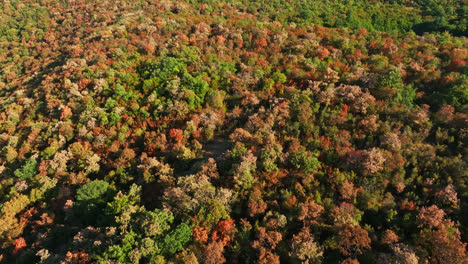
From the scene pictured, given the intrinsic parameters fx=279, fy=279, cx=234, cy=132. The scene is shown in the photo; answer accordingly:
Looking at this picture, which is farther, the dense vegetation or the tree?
the dense vegetation

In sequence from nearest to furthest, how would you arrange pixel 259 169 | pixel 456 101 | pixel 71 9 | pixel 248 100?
pixel 259 169 → pixel 456 101 → pixel 248 100 → pixel 71 9

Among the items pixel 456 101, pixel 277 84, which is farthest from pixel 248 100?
pixel 456 101

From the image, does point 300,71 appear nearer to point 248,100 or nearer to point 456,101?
point 248,100

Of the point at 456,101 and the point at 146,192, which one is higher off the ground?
the point at 456,101

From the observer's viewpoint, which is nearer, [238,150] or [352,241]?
[352,241]

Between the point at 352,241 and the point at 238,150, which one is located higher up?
the point at 352,241

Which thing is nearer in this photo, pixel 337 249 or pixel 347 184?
pixel 337 249

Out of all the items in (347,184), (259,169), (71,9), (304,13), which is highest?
(304,13)

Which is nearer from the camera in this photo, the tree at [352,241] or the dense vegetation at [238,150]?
the tree at [352,241]
